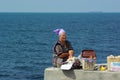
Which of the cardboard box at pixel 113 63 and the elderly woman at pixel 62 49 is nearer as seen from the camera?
the cardboard box at pixel 113 63

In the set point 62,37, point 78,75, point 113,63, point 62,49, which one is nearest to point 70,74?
point 78,75

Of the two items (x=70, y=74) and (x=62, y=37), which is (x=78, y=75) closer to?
(x=70, y=74)

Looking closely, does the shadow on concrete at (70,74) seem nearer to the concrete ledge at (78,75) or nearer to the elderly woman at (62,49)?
the concrete ledge at (78,75)

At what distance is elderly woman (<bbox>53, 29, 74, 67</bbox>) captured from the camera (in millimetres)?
13414

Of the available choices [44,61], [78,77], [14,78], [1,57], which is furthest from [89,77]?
[1,57]

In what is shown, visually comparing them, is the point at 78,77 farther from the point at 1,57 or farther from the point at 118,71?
the point at 1,57

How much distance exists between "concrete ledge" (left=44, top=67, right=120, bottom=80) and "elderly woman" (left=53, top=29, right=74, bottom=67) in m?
0.34

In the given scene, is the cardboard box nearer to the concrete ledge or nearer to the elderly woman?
the concrete ledge

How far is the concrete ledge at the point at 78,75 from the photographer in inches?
512

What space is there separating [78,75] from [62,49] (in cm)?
79

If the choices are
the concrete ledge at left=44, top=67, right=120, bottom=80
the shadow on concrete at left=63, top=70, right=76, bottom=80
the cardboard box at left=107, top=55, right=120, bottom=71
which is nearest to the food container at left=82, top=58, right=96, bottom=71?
the concrete ledge at left=44, top=67, right=120, bottom=80

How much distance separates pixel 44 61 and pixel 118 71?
1169 inches

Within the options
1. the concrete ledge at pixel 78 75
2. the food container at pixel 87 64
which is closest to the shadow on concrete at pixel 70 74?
the concrete ledge at pixel 78 75

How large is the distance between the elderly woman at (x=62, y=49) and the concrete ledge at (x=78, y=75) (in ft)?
1.10
